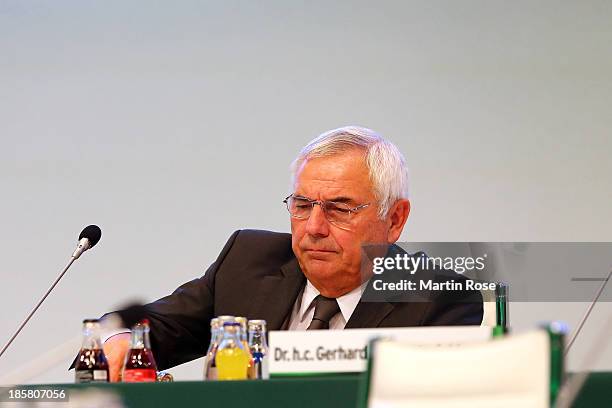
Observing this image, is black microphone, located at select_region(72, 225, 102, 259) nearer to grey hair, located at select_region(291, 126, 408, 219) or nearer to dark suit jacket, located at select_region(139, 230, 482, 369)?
dark suit jacket, located at select_region(139, 230, 482, 369)

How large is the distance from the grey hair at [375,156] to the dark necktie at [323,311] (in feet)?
0.99

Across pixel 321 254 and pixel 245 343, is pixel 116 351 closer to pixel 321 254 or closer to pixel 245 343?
pixel 245 343

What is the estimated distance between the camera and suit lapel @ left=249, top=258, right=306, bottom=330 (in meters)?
3.46

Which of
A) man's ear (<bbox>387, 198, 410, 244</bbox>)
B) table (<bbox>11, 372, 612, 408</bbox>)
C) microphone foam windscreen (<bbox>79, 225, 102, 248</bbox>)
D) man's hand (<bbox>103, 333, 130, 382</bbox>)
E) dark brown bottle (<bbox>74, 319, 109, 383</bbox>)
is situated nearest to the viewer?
table (<bbox>11, 372, 612, 408</bbox>)

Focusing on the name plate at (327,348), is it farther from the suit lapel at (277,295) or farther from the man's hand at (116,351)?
the suit lapel at (277,295)

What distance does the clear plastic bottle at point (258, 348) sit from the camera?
2.70 metres

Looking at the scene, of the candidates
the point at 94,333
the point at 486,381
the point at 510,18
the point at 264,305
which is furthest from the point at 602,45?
the point at 486,381

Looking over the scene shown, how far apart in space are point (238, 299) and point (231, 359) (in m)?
1.08

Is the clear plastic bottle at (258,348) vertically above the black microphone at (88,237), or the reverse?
the black microphone at (88,237)

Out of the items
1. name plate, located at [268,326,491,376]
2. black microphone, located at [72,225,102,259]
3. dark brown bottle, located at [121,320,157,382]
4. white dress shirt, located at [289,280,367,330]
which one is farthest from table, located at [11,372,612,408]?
white dress shirt, located at [289,280,367,330]

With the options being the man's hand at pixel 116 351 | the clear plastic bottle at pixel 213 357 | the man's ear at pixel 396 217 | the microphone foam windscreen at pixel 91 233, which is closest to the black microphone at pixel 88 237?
the microphone foam windscreen at pixel 91 233

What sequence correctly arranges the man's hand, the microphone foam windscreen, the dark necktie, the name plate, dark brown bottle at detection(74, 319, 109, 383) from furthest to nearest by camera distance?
the dark necktie, the microphone foam windscreen, the man's hand, dark brown bottle at detection(74, 319, 109, 383), the name plate

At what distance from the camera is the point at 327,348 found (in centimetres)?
239

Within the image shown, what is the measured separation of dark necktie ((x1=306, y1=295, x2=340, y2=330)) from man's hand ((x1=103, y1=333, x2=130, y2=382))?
2.07ft
